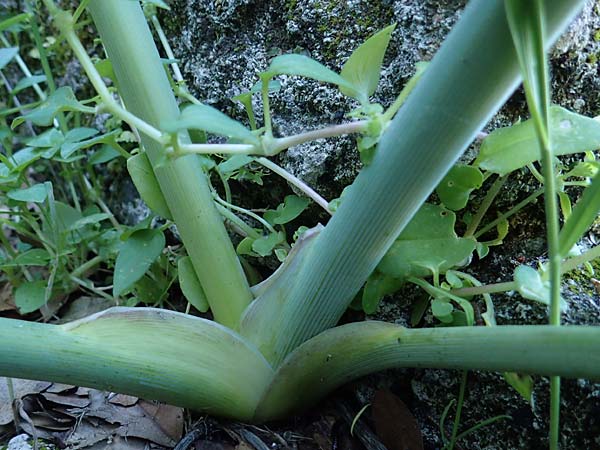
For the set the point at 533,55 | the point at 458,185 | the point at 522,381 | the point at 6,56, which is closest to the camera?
the point at 533,55

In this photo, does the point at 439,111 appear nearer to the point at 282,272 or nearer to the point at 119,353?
the point at 282,272

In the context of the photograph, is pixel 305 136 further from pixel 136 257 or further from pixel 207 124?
pixel 136 257

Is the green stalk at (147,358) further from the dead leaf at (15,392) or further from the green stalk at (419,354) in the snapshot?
the dead leaf at (15,392)

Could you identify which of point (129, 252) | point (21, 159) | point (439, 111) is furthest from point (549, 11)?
point (21, 159)

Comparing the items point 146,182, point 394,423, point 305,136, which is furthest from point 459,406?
point 146,182

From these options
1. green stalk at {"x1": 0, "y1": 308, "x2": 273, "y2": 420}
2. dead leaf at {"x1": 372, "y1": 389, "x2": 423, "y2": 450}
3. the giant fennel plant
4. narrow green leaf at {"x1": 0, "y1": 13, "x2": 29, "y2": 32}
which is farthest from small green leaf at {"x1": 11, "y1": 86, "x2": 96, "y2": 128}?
dead leaf at {"x1": 372, "y1": 389, "x2": 423, "y2": 450}
